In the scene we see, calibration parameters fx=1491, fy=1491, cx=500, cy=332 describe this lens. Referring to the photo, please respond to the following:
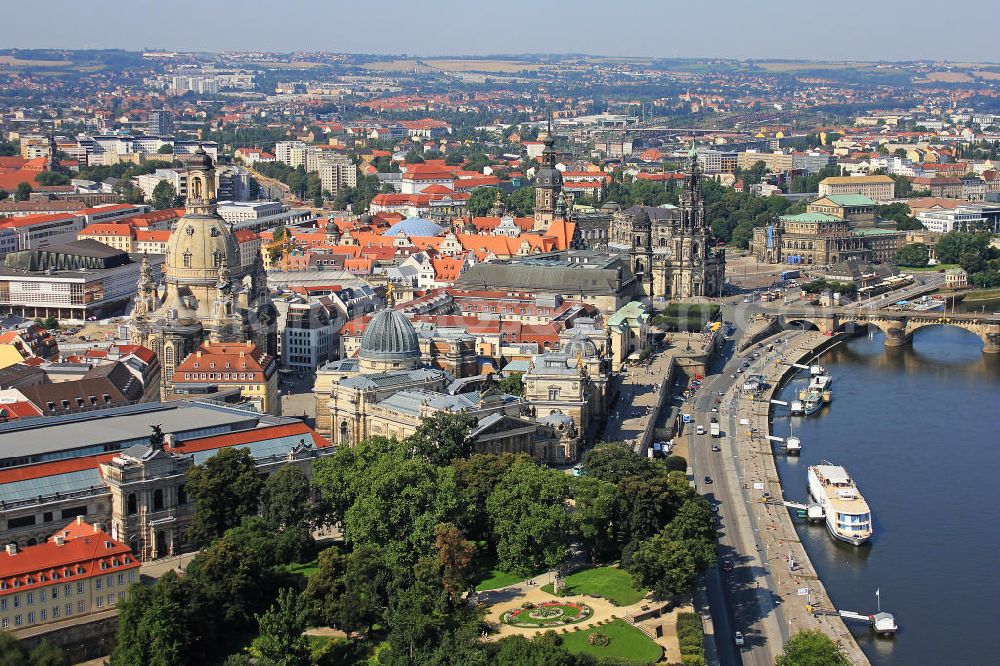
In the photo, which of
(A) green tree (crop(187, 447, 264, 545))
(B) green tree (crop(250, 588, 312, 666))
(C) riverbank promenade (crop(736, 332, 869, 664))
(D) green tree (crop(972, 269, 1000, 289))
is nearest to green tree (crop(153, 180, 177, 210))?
(D) green tree (crop(972, 269, 1000, 289))

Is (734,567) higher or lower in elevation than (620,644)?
lower

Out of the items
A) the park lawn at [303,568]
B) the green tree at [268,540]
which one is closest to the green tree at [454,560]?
the park lawn at [303,568]

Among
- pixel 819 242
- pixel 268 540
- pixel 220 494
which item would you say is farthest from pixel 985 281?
pixel 268 540

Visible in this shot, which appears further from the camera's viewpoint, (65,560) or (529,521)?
(529,521)

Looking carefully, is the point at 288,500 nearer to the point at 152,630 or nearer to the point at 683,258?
the point at 152,630

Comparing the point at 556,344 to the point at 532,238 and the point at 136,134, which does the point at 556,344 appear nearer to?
the point at 532,238

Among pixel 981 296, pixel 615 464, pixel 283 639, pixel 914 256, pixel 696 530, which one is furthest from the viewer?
pixel 914 256

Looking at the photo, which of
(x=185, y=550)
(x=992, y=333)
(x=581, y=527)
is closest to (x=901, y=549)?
(x=581, y=527)

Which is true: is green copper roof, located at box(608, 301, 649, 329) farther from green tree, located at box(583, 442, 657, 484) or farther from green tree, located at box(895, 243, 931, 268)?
green tree, located at box(895, 243, 931, 268)
